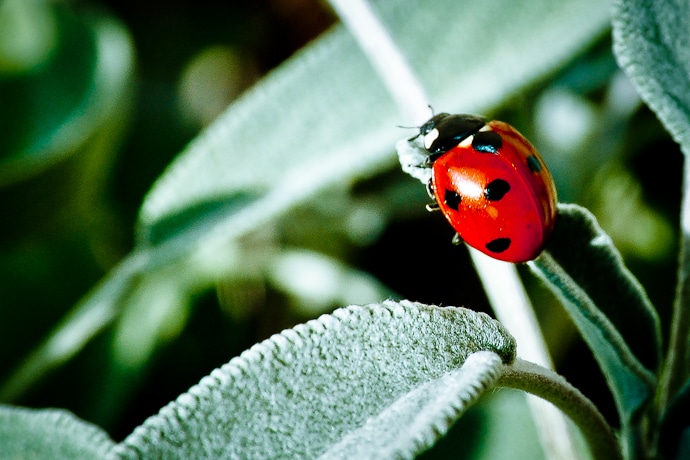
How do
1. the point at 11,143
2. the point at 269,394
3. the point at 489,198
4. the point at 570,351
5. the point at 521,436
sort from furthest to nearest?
the point at 11,143, the point at 570,351, the point at 521,436, the point at 489,198, the point at 269,394

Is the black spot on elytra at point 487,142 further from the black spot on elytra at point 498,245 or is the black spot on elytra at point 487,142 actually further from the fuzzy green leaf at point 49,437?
the fuzzy green leaf at point 49,437

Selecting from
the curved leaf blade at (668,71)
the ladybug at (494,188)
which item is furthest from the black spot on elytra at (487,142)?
the curved leaf blade at (668,71)

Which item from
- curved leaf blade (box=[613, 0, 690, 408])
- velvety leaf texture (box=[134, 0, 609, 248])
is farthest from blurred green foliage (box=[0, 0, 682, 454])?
curved leaf blade (box=[613, 0, 690, 408])

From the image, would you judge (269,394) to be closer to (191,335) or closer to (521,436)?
(521,436)

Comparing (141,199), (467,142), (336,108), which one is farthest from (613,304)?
(141,199)

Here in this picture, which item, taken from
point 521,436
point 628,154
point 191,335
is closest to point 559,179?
point 628,154

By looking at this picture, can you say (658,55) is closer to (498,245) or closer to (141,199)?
(498,245)
